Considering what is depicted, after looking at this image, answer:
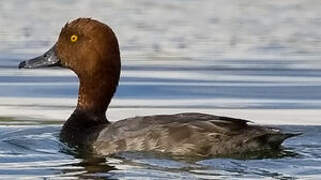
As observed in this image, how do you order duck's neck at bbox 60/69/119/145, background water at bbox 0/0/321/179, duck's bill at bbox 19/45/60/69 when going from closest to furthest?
background water at bbox 0/0/321/179 → duck's neck at bbox 60/69/119/145 → duck's bill at bbox 19/45/60/69

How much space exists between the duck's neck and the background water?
303mm

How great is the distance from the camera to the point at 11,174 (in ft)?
30.8

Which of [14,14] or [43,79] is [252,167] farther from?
[14,14]

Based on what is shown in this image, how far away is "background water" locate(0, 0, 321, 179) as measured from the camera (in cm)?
984

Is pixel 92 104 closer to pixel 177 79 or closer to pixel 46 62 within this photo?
pixel 46 62

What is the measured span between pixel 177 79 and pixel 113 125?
4.21m

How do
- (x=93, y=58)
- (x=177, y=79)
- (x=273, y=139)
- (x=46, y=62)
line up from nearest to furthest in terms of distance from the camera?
(x=273, y=139), (x=93, y=58), (x=46, y=62), (x=177, y=79)

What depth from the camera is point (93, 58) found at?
37.4 ft

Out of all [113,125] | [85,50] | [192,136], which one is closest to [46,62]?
[85,50]

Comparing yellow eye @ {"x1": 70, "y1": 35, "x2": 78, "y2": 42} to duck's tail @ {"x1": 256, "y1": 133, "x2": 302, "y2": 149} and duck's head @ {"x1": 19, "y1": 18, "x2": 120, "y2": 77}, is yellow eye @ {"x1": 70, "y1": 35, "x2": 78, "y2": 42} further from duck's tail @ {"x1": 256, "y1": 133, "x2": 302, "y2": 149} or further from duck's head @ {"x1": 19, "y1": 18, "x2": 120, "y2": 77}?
duck's tail @ {"x1": 256, "y1": 133, "x2": 302, "y2": 149}

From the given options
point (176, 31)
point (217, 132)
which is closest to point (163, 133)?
point (217, 132)

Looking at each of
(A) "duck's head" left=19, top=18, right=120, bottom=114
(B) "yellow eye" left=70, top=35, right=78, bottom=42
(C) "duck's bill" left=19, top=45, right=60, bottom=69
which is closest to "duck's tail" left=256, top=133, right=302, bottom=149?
(A) "duck's head" left=19, top=18, right=120, bottom=114

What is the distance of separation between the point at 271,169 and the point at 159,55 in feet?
22.3

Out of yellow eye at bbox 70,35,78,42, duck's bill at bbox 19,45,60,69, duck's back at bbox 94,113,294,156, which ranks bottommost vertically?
duck's back at bbox 94,113,294,156
